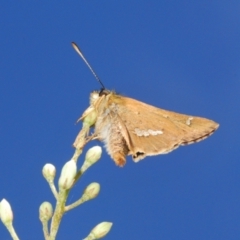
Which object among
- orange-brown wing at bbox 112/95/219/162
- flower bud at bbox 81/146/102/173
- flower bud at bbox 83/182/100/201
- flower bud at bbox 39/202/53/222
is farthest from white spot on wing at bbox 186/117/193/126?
flower bud at bbox 39/202/53/222

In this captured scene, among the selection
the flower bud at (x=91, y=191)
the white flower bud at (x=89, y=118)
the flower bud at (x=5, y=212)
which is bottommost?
the flower bud at (x=91, y=191)

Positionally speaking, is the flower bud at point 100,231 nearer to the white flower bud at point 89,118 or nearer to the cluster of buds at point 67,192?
the cluster of buds at point 67,192

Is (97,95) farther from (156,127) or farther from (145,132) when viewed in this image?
(156,127)

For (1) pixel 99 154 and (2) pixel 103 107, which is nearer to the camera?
(1) pixel 99 154

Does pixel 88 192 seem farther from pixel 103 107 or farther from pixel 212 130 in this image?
pixel 212 130

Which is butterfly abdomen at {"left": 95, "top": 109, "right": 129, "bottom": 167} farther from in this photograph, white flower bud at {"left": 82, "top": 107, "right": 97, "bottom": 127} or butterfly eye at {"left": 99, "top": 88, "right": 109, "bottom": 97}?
white flower bud at {"left": 82, "top": 107, "right": 97, "bottom": 127}

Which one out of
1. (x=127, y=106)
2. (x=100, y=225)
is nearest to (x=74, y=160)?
(x=100, y=225)

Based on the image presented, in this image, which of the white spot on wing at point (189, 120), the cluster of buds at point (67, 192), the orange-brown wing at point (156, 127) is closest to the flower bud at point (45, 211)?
the cluster of buds at point (67, 192)
